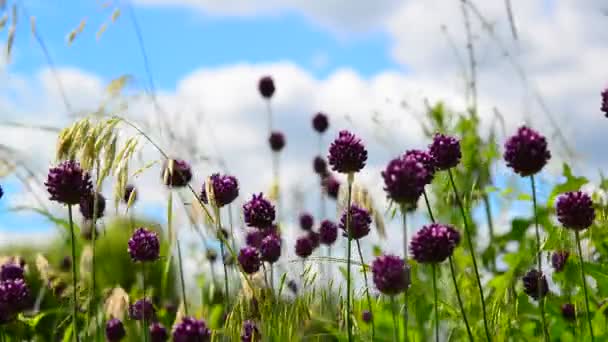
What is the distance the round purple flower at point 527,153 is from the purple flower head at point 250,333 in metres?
0.90

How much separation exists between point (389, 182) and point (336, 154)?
1.59ft

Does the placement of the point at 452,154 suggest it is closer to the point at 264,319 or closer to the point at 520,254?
the point at 264,319

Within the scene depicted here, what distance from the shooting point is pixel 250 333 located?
9.93ft

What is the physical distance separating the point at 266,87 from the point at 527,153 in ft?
14.9

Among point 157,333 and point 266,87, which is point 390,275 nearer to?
point 157,333

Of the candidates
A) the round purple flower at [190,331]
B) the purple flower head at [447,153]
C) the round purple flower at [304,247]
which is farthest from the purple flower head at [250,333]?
the round purple flower at [304,247]

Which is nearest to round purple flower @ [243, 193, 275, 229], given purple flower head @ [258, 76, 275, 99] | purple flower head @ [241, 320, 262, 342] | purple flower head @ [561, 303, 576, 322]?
purple flower head @ [241, 320, 262, 342]

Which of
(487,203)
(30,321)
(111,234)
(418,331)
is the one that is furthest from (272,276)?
(111,234)

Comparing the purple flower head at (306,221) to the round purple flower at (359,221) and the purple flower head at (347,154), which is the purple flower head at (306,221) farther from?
the purple flower head at (347,154)

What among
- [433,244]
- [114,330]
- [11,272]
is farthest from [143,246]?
[433,244]

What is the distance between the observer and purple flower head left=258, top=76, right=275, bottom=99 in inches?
270

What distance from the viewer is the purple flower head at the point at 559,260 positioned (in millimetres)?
3238

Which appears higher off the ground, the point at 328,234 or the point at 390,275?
the point at 328,234

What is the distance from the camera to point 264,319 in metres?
2.50
